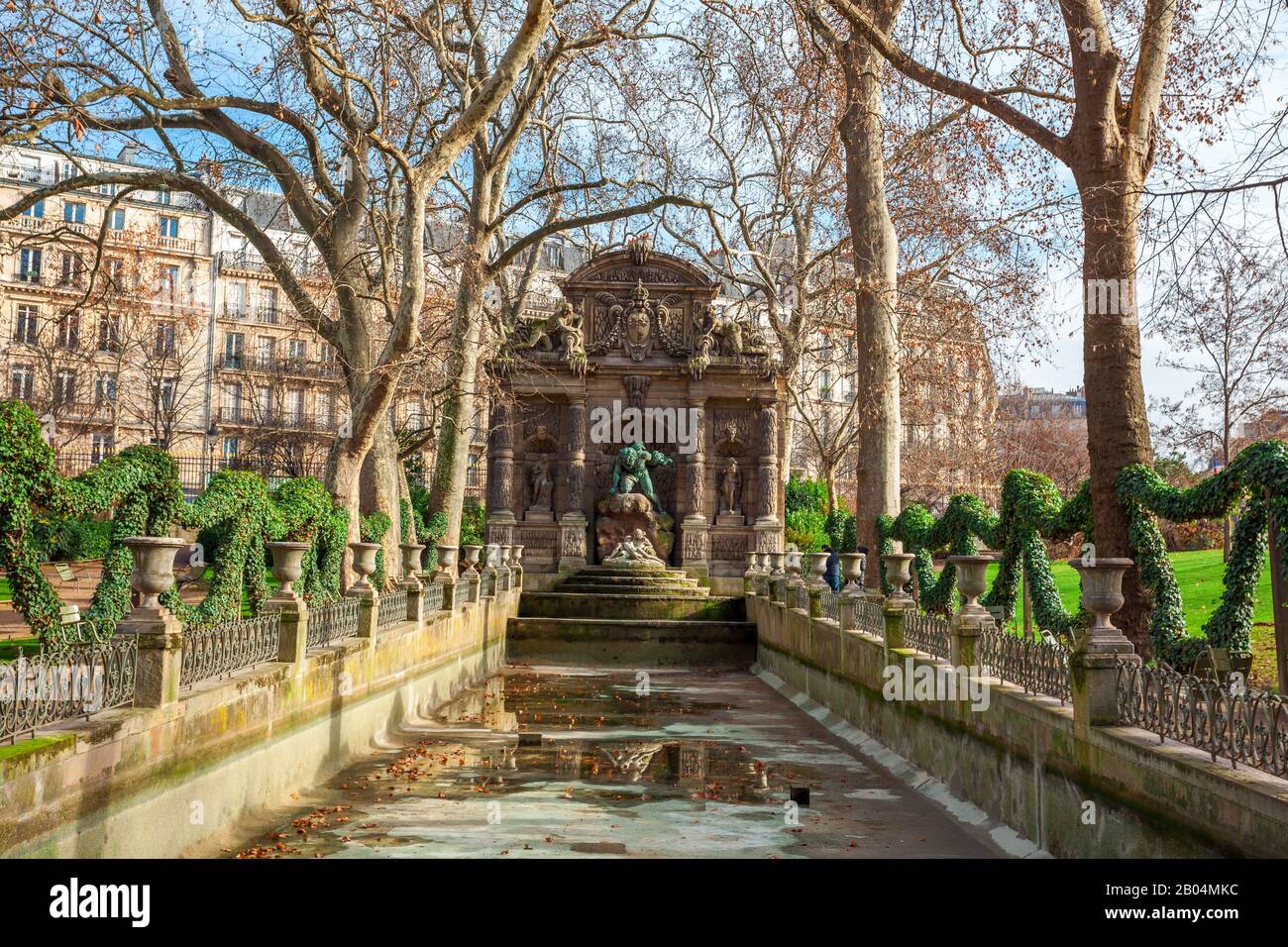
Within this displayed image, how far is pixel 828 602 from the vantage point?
52.7 ft

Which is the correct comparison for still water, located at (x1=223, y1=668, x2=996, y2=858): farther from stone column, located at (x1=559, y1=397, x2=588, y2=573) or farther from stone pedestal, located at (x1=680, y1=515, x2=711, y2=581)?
stone pedestal, located at (x1=680, y1=515, x2=711, y2=581)

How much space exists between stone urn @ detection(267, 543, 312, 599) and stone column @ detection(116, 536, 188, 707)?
2780 mm

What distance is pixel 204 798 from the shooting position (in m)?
7.72

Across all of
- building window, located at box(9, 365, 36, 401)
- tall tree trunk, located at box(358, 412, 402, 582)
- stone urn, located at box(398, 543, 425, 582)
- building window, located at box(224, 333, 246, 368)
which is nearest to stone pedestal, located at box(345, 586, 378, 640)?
stone urn, located at box(398, 543, 425, 582)

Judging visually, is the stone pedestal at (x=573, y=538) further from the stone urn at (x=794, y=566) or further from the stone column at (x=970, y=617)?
the stone column at (x=970, y=617)

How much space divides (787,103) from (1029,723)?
14.6 m

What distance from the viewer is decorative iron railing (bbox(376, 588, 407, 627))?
1374cm

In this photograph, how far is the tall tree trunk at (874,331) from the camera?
61.5 ft

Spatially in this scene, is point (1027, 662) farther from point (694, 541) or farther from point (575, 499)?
point (575, 499)

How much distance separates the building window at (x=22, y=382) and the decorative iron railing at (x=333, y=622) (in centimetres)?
2880

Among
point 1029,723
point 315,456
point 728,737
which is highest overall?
point 315,456

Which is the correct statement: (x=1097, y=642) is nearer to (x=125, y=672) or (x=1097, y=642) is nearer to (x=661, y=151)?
(x=125, y=672)

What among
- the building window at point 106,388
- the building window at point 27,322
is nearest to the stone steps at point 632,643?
the building window at point 106,388
